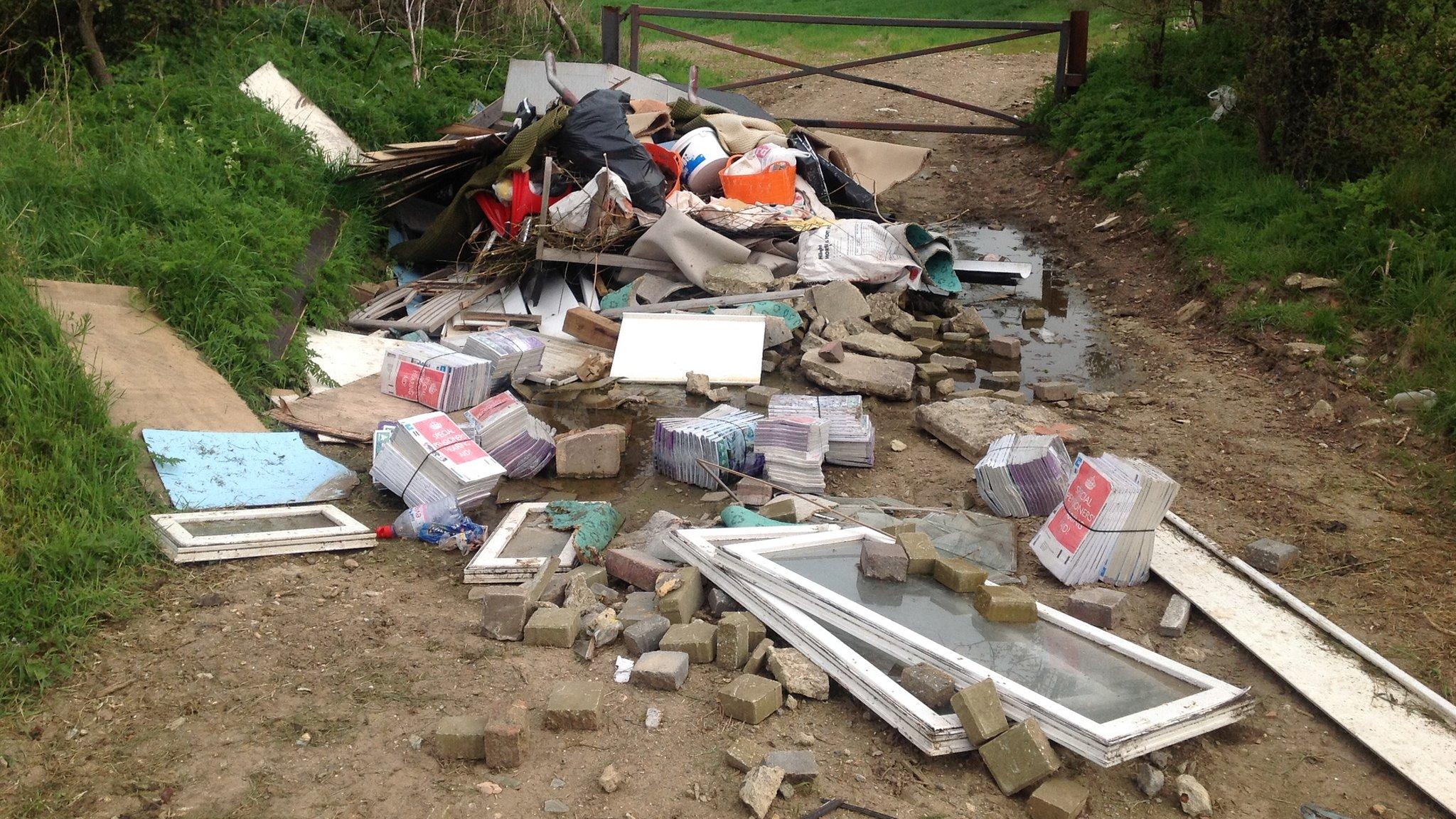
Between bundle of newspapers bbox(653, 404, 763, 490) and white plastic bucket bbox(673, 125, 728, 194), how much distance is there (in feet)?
11.8

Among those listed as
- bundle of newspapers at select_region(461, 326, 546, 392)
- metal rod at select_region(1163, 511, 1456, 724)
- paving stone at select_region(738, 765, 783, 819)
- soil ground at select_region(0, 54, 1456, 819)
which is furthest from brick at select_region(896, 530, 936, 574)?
bundle of newspapers at select_region(461, 326, 546, 392)

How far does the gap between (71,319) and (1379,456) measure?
21.9 feet

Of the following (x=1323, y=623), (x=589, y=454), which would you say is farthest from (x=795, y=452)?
(x=1323, y=623)

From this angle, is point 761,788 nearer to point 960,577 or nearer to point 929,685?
point 929,685

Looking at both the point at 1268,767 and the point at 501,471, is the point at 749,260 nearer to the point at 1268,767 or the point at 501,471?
the point at 501,471

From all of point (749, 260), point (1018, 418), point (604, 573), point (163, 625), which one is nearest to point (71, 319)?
point (163, 625)

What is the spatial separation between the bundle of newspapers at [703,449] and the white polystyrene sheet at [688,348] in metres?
Answer: 1.13

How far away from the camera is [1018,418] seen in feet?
18.6

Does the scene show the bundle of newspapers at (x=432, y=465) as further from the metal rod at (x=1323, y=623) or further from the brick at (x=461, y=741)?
the metal rod at (x=1323, y=623)

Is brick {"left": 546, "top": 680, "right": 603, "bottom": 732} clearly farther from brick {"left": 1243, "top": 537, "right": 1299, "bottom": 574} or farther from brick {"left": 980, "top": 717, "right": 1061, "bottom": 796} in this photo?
brick {"left": 1243, "top": 537, "right": 1299, "bottom": 574}

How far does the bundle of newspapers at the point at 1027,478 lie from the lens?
4602 millimetres

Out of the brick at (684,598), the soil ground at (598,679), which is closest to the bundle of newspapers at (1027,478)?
the soil ground at (598,679)

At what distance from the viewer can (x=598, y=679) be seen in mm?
3488

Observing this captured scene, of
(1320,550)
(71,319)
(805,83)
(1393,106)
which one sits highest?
(805,83)
